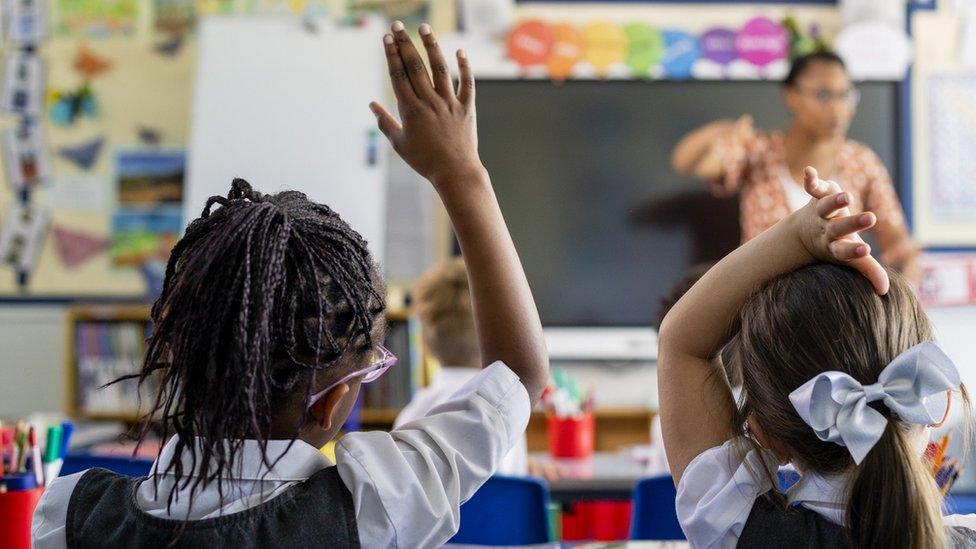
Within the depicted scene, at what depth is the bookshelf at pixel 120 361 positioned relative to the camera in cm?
314

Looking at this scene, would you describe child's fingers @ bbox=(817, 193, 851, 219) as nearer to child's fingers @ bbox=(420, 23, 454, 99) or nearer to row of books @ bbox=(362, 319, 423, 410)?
child's fingers @ bbox=(420, 23, 454, 99)

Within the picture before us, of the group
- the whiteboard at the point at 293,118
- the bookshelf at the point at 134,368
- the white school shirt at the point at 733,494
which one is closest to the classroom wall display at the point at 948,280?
the bookshelf at the point at 134,368

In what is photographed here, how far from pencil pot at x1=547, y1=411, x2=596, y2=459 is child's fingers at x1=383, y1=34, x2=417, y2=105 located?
6.54ft

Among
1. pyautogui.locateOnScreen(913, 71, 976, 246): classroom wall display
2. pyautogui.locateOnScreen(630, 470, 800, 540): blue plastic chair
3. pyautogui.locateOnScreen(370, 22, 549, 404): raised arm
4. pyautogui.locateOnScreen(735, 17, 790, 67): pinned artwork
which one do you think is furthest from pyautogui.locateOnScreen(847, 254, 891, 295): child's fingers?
pyautogui.locateOnScreen(913, 71, 976, 246): classroom wall display

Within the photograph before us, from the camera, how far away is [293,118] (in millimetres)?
3314

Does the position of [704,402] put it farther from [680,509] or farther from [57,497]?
[57,497]

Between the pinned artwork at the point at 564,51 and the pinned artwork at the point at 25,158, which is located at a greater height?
the pinned artwork at the point at 564,51

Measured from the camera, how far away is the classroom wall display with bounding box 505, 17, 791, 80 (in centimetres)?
340

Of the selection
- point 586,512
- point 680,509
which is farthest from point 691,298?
point 586,512

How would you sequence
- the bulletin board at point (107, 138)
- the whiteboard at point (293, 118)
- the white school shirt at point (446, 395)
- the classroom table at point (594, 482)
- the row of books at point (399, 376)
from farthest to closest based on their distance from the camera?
the bulletin board at point (107, 138), the whiteboard at point (293, 118), the row of books at point (399, 376), the classroom table at point (594, 482), the white school shirt at point (446, 395)

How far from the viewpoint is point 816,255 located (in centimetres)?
89

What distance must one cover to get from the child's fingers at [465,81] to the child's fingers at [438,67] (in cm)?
1

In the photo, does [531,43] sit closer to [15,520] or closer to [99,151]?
[99,151]

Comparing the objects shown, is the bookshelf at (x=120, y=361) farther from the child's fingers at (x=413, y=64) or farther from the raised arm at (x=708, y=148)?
the child's fingers at (x=413, y=64)
